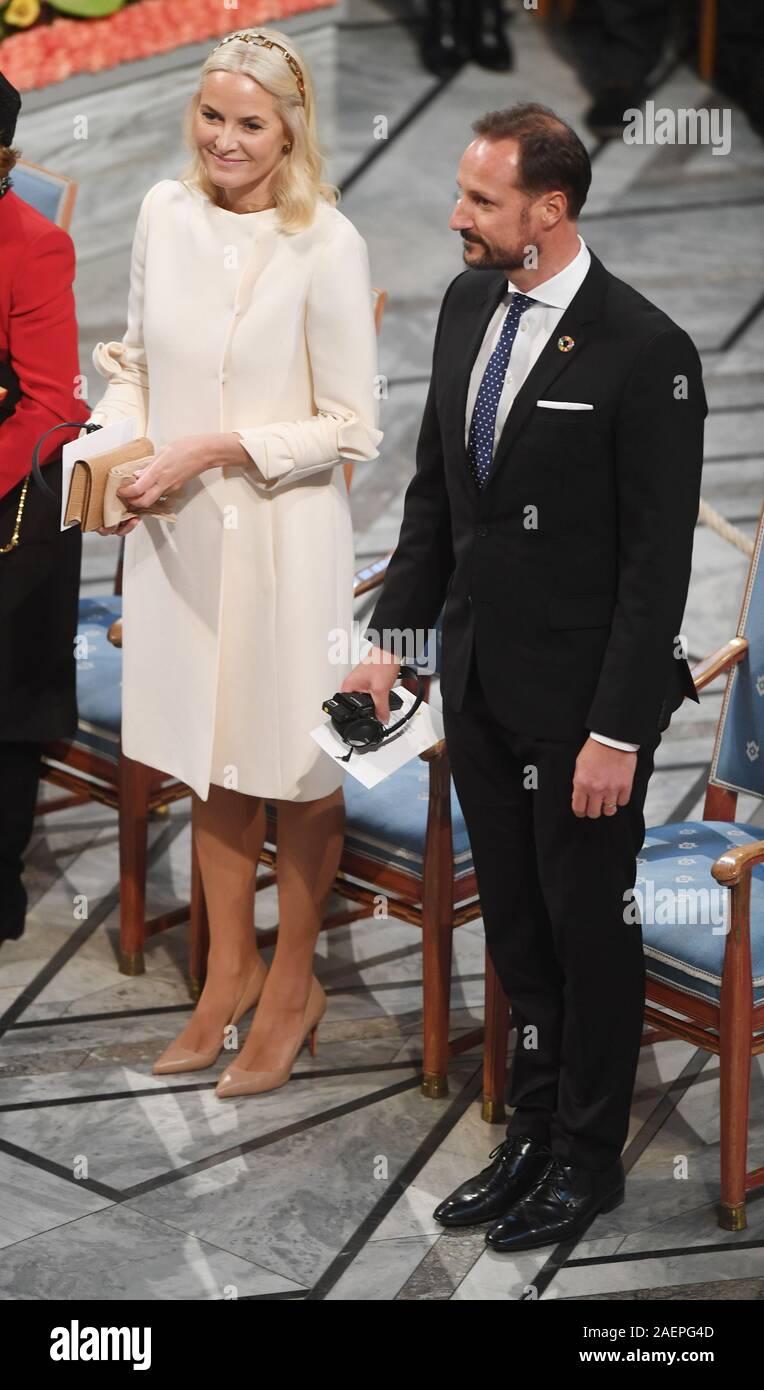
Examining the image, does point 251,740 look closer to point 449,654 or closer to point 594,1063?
point 449,654

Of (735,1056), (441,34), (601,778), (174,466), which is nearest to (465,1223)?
(735,1056)

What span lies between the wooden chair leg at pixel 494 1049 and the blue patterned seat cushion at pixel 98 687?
1007mm

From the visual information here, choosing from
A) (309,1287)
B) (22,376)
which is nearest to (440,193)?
(22,376)

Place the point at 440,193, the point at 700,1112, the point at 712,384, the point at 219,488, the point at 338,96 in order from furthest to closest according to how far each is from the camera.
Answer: the point at 338,96 < the point at 440,193 < the point at 712,384 < the point at 700,1112 < the point at 219,488

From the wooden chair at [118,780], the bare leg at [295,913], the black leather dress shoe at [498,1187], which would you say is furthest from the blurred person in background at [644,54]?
the black leather dress shoe at [498,1187]

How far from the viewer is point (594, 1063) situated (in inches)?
119

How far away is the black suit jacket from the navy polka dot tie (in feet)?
0.08

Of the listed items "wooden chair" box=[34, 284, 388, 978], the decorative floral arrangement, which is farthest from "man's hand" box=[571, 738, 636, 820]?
the decorative floral arrangement

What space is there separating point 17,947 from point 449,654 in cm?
151

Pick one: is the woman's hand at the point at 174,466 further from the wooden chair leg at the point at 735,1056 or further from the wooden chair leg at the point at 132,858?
the wooden chair leg at the point at 735,1056

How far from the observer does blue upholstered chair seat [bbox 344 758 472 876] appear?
3.46 meters

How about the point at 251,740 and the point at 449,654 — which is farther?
the point at 251,740

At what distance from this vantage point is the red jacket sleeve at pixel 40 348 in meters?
3.61

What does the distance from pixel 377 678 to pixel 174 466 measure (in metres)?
0.50
